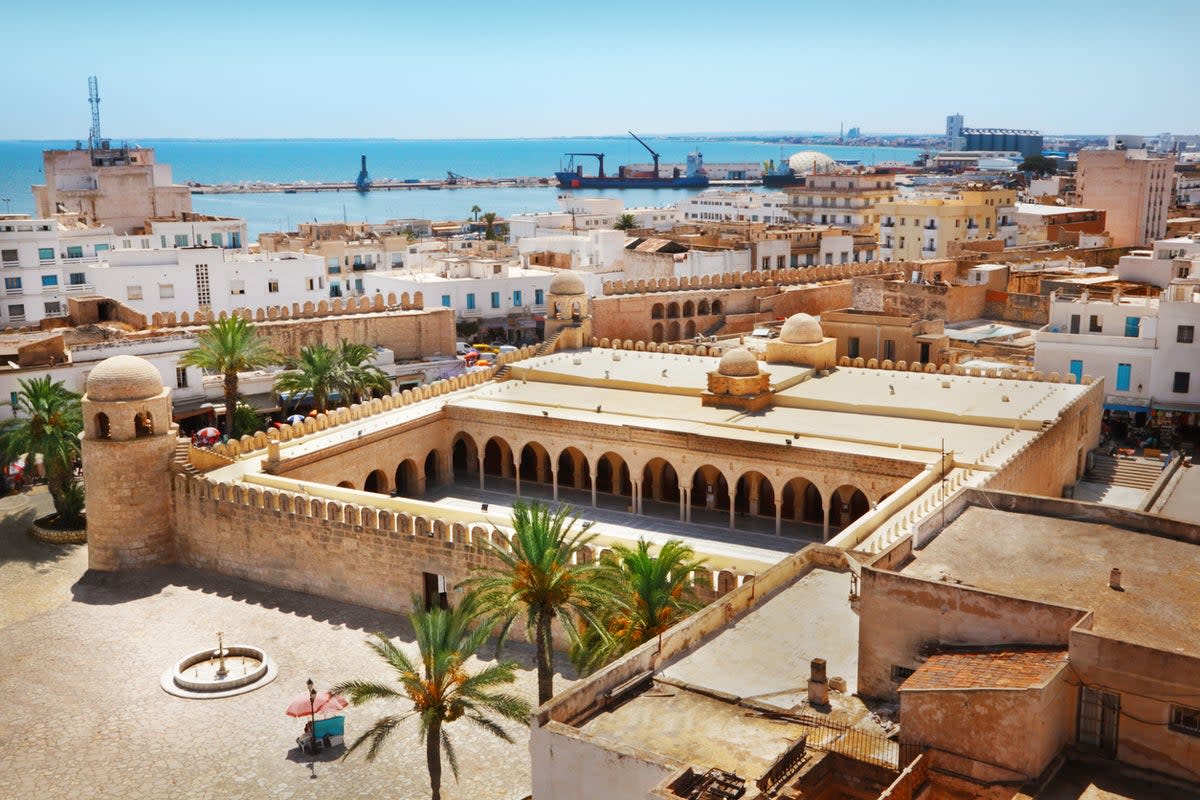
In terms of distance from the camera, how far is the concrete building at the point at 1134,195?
7394 centimetres

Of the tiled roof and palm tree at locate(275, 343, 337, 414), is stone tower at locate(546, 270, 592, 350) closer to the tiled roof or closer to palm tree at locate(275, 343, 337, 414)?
palm tree at locate(275, 343, 337, 414)

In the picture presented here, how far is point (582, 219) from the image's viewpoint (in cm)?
8981

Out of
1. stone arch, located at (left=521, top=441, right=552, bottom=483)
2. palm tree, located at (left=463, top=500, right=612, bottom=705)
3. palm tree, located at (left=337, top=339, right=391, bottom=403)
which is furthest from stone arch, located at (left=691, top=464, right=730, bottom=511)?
palm tree, located at (left=463, top=500, right=612, bottom=705)

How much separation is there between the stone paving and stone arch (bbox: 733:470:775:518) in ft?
31.2

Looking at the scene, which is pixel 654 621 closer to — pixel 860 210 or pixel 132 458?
pixel 132 458

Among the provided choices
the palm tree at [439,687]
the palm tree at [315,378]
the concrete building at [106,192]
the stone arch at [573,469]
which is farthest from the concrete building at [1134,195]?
the palm tree at [439,687]

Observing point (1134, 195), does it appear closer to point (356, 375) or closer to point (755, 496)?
point (755, 496)

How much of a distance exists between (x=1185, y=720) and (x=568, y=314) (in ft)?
101

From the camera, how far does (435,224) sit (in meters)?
104

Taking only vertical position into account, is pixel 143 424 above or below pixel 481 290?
below

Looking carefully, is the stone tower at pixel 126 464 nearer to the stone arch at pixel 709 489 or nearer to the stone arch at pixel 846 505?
the stone arch at pixel 709 489

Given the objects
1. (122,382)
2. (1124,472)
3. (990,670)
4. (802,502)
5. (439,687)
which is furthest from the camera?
(1124,472)

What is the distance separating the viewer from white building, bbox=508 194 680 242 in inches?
3383

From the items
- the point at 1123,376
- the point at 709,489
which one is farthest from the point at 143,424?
the point at 1123,376
